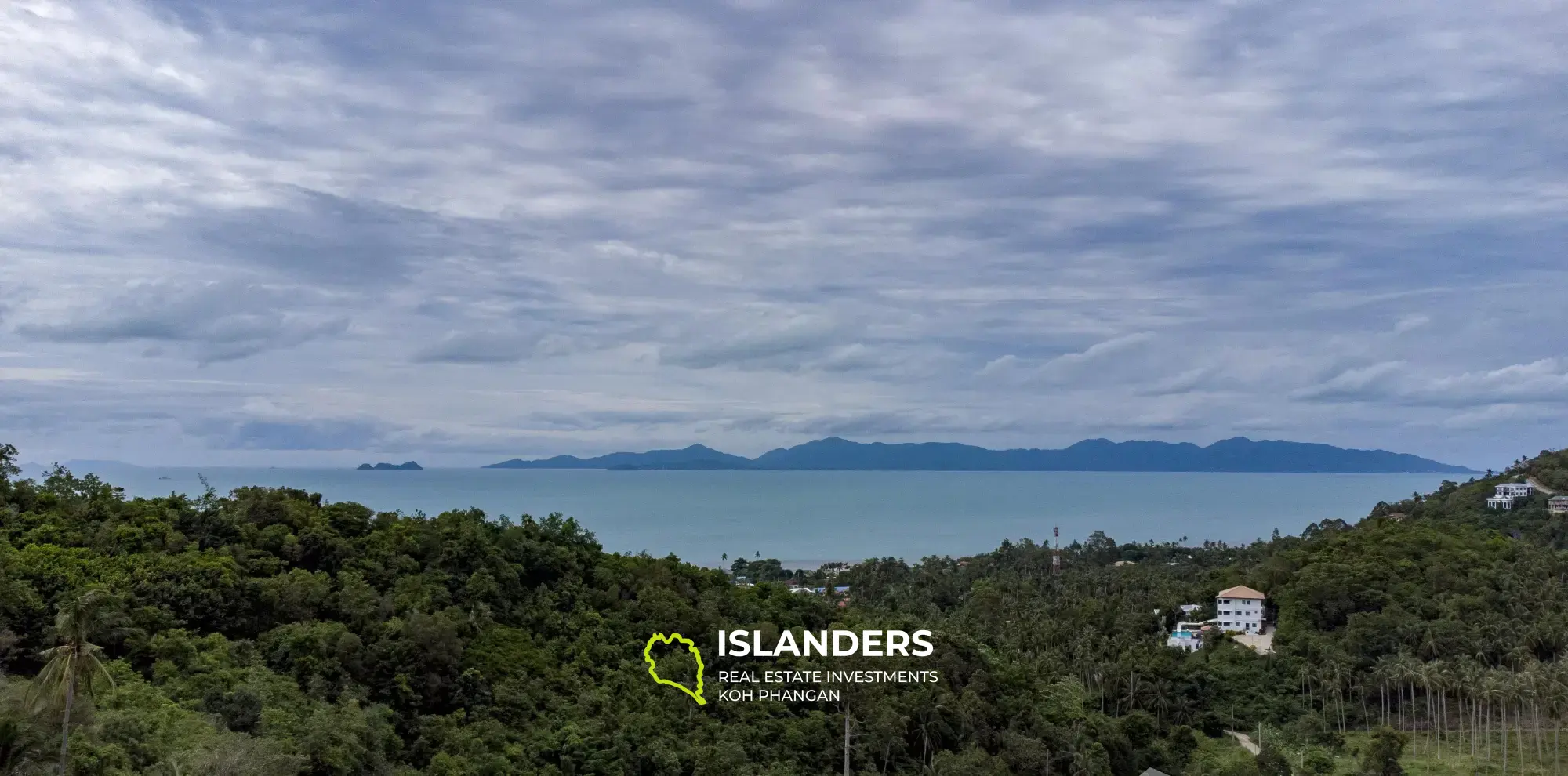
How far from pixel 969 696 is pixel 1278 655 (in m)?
14.4

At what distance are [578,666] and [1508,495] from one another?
55800mm

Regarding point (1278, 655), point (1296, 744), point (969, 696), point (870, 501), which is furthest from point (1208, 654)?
point (870, 501)

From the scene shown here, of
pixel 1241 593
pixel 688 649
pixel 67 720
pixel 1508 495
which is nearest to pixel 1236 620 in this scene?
pixel 1241 593

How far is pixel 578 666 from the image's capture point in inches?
775

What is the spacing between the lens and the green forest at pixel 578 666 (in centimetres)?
1452

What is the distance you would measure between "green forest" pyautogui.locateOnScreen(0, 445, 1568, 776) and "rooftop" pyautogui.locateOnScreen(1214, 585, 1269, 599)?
3041mm

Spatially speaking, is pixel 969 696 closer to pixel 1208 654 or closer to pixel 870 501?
pixel 1208 654

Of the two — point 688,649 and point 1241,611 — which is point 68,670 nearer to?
point 688,649

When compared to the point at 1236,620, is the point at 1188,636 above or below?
below

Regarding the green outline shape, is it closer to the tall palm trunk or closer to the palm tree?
the palm tree

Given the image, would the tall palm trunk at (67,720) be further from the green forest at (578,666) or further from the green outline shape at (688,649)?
the green outline shape at (688,649)

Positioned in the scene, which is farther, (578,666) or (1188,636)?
(1188,636)

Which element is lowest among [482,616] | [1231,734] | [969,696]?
[1231,734]

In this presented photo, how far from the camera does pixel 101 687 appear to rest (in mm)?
13273
